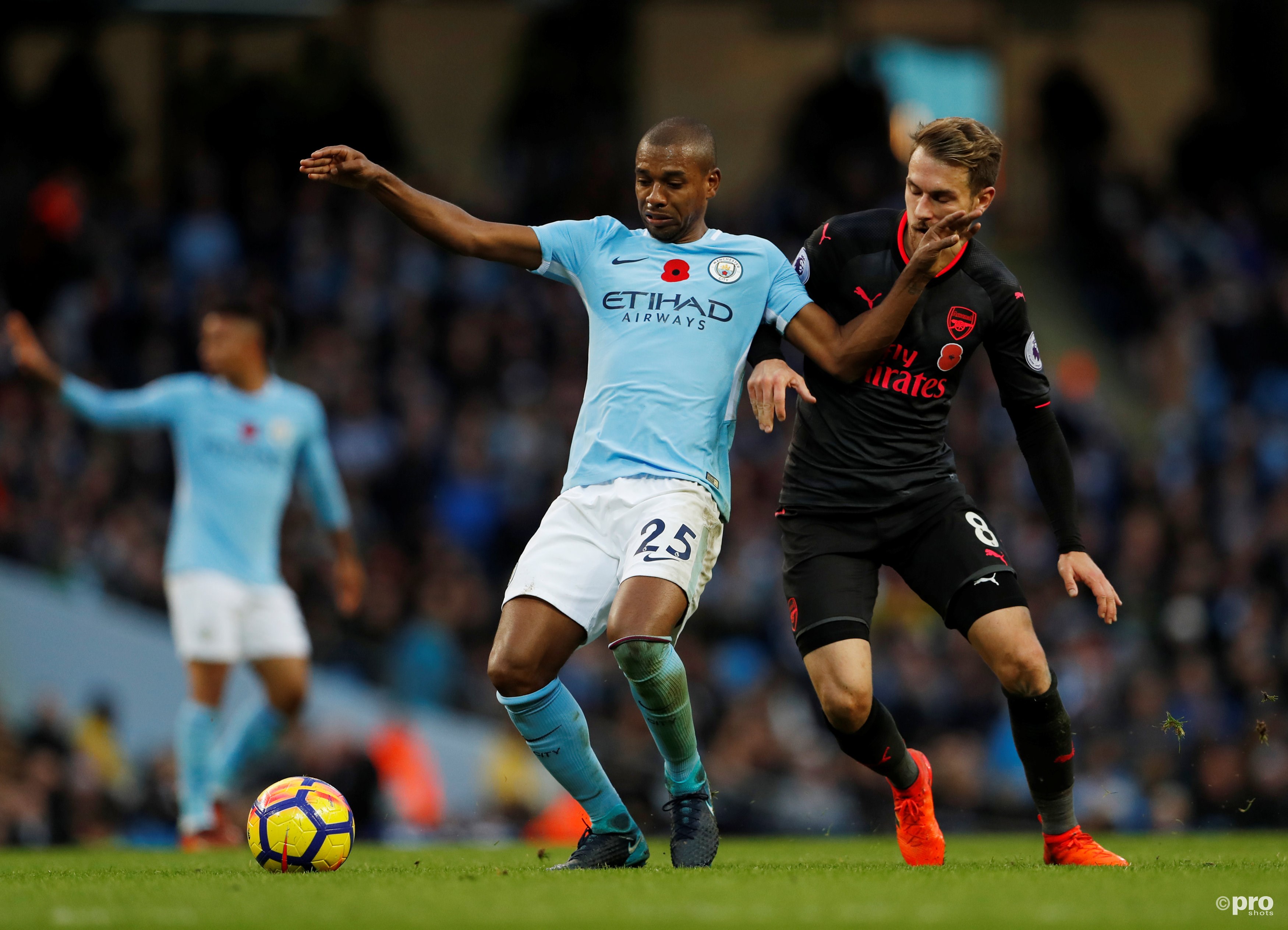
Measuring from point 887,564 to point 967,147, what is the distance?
1.59m

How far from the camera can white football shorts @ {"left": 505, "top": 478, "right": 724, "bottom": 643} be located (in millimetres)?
5828

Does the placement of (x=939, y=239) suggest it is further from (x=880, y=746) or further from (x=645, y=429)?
(x=880, y=746)

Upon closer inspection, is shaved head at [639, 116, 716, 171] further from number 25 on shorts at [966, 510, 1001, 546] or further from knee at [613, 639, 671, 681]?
knee at [613, 639, 671, 681]

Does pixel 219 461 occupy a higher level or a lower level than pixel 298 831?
higher

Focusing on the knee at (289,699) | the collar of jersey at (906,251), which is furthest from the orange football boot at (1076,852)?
the knee at (289,699)

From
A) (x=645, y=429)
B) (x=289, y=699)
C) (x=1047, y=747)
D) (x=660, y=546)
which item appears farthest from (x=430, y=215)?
(x=289, y=699)

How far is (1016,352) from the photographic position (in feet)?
20.4

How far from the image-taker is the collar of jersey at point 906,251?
616 cm

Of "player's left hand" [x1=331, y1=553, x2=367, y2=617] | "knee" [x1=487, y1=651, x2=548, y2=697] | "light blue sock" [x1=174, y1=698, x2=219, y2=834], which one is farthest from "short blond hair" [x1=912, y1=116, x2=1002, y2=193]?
"light blue sock" [x1=174, y1=698, x2=219, y2=834]

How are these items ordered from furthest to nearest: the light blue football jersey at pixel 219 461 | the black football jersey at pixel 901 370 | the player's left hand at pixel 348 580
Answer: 1. the player's left hand at pixel 348 580
2. the light blue football jersey at pixel 219 461
3. the black football jersey at pixel 901 370

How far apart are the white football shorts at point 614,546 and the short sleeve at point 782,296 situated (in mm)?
700

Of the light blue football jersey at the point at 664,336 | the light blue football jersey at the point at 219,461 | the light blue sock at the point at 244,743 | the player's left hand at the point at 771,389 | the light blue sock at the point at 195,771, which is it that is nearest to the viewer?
the player's left hand at the point at 771,389

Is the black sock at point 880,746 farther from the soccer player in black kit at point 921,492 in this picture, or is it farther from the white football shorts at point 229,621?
the white football shorts at point 229,621

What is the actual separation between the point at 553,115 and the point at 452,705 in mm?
8187
